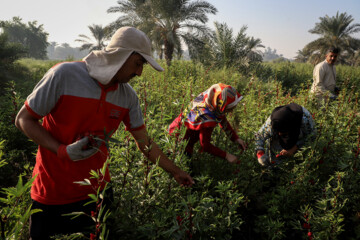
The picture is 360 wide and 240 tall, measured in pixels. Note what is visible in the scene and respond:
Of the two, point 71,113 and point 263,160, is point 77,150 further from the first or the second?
point 263,160

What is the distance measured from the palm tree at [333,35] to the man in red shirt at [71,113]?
22.7m

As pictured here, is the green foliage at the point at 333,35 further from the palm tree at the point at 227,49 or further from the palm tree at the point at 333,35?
the palm tree at the point at 227,49

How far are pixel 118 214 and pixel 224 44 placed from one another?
35.7 feet

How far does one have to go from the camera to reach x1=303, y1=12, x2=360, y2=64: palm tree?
64.9ft

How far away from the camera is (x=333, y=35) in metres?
20.5

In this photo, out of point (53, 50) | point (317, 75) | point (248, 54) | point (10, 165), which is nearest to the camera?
point (10, 165)

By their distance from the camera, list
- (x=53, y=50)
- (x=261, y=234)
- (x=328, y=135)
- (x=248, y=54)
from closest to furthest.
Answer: (x=261, y=234) < (x=328, y=135) < (x=248, y=54) < (x=53, y=50)

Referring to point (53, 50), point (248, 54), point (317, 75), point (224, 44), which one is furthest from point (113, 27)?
point (53, 50)

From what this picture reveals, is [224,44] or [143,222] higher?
[224,44]

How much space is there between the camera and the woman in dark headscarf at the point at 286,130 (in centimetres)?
247

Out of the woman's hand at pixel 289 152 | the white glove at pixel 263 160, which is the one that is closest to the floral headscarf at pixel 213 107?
the white glove at pixel 263 160

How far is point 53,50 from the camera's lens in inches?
4953

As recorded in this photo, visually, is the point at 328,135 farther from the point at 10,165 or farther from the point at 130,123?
the point at 10,165

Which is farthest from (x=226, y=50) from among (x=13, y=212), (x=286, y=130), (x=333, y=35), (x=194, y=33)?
(x=333, y=35)
